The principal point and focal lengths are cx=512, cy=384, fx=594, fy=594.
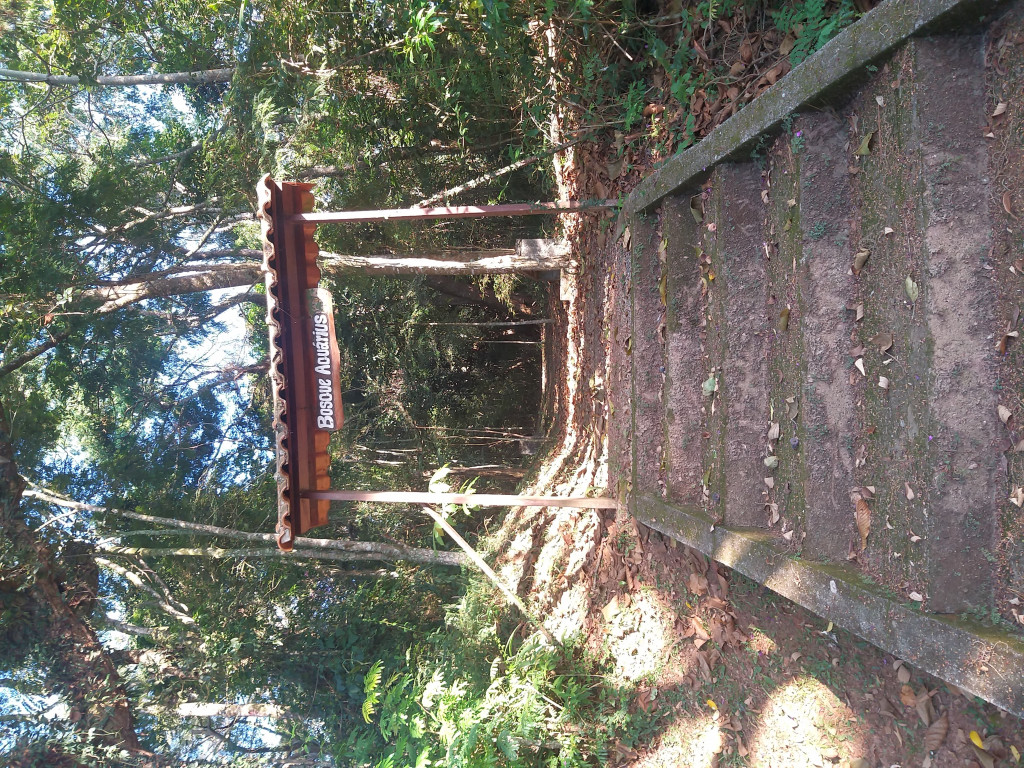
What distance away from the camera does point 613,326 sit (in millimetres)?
4645

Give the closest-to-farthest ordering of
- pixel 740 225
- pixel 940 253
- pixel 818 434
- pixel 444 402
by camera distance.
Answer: pixel 940 253, pixel 818 434, pixel 740 225, pixel 444 402

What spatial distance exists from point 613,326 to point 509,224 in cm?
322

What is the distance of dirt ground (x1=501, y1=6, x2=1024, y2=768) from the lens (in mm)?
1859

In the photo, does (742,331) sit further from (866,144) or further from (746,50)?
(746,50)

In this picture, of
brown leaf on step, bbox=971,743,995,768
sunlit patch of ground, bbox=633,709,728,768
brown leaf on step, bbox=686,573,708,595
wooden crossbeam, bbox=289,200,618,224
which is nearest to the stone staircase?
brown leaf on step, bbox=686,573,708,595

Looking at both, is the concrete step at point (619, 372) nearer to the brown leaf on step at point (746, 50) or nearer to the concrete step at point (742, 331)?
the concrete step at point (742, 331)

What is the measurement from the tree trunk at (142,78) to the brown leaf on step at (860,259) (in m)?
6.21

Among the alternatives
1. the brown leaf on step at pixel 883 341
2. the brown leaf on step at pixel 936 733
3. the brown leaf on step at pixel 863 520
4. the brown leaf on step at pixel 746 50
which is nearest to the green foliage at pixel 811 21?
the brown leaf on step at pixel 746 50

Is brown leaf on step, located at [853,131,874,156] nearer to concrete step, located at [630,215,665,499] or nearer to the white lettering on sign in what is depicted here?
concrete step, located at [630,215,665,499]

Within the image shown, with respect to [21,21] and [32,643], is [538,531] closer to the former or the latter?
[32,643]

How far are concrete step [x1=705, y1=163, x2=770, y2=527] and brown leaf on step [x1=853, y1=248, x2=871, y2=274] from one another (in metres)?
0.56

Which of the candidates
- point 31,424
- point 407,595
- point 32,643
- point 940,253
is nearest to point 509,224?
point 407,595

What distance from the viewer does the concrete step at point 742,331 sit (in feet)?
9.45

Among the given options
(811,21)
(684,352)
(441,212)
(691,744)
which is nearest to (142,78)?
(441,212)
